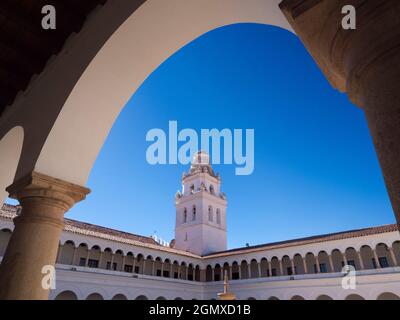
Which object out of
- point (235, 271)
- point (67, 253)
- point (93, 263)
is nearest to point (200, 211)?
point (235, 271)

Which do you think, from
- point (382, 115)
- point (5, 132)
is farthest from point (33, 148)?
point (382, 115)

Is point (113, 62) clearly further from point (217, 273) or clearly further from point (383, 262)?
point (217, 273)

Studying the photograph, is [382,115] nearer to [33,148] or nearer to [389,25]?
[389,25]

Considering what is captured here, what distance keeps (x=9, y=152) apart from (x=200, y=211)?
99.8ft

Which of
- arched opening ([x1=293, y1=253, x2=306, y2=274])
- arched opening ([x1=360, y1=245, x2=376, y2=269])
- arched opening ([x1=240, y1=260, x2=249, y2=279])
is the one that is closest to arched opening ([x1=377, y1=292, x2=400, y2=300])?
arched opening ([x1=360, y1=245, x2=376, y2=269])

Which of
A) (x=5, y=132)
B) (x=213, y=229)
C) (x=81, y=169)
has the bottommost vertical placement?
(x=81, y=169)

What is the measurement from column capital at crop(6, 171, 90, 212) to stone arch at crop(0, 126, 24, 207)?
4.67 feet

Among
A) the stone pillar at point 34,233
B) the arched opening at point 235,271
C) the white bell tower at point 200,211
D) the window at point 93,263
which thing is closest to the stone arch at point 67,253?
the window at point 93,263

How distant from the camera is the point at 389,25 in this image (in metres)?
1.20

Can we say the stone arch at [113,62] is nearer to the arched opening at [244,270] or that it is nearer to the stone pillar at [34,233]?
the stone pillar at [34,233]

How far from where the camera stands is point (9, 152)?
16.9 feet

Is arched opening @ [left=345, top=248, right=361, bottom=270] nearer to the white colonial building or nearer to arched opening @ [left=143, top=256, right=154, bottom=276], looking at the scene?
the white colonial building

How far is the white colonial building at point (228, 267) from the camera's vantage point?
2047 centimetres
